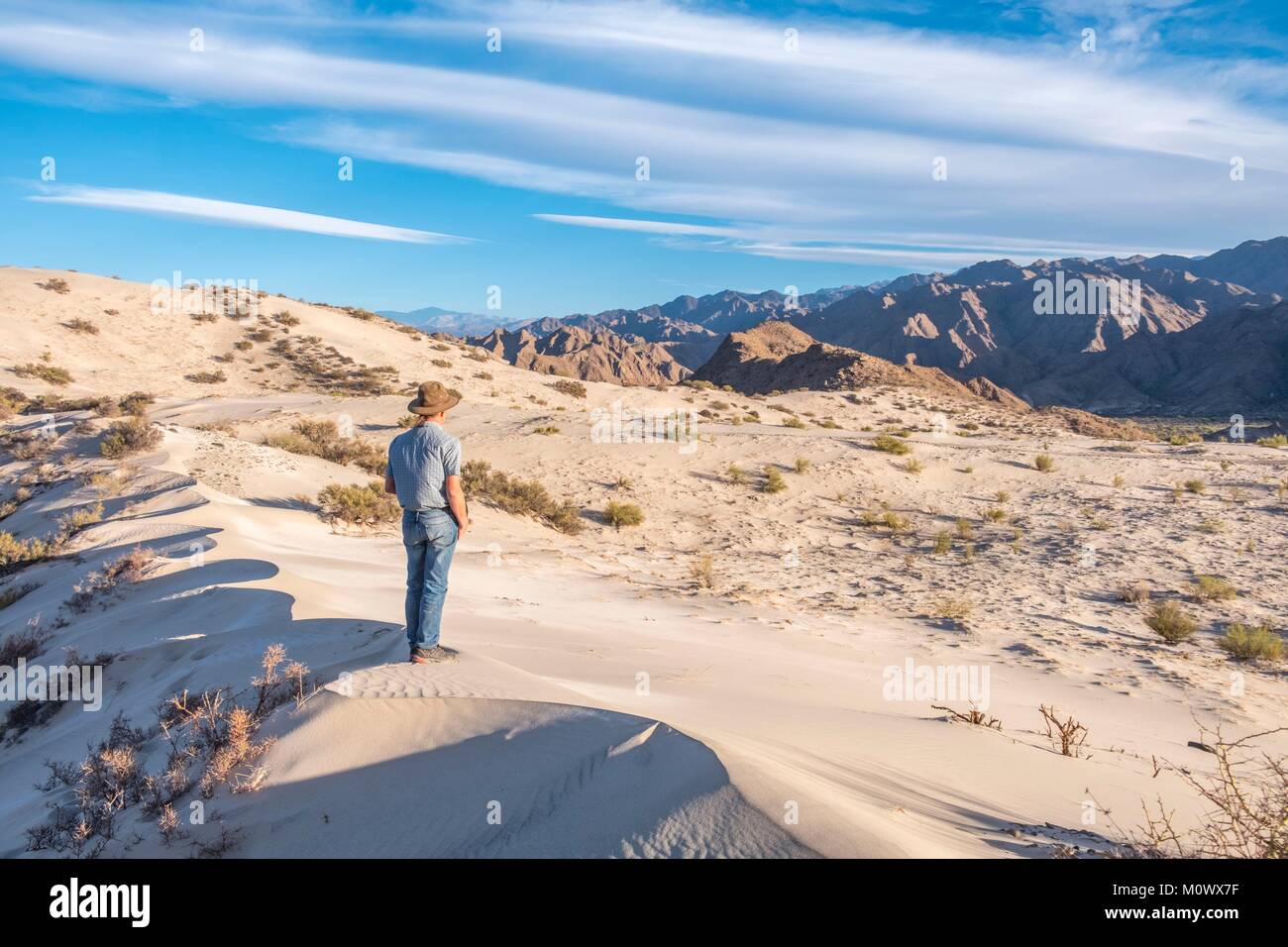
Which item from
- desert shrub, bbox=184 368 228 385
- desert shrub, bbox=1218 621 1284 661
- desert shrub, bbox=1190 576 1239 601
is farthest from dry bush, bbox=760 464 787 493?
desert shrub, bbox=184 368 228 385

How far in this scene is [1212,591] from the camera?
968 centimetres

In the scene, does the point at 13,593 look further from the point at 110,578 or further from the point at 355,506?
the point at 355,506

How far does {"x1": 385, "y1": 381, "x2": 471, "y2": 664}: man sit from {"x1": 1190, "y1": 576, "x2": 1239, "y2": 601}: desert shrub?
404 inches

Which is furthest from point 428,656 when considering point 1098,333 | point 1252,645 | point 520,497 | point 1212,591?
point 1098,333

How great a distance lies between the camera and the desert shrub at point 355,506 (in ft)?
36.6

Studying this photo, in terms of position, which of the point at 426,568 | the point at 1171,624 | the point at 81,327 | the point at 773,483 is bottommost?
the point at 1171,624

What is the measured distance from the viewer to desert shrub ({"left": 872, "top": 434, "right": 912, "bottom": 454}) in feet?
60.4

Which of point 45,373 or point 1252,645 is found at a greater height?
point 45,373

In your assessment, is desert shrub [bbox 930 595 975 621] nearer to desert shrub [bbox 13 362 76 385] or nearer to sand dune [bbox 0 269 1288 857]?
sand dune [bbox 0 269 1288 857]

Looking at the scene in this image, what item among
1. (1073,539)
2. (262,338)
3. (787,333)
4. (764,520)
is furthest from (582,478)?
(787,333)

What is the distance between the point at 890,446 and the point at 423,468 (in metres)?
16.0
